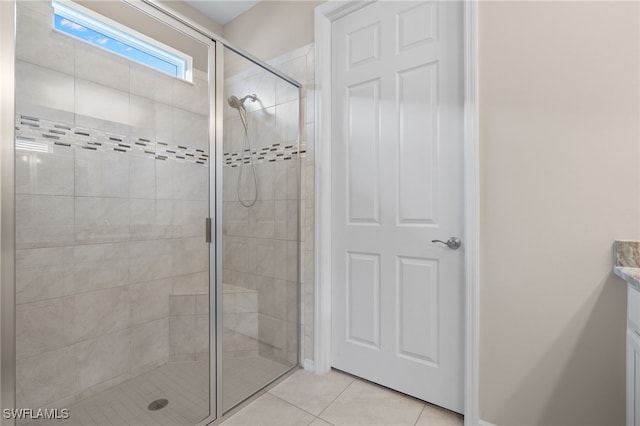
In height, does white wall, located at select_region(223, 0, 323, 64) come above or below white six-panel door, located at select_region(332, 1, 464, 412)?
above

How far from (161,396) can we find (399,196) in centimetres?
163

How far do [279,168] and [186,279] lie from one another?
2.83 ft

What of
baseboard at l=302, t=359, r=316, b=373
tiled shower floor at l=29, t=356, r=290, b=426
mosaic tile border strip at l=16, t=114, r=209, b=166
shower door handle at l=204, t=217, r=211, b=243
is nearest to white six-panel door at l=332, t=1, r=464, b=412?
baseboard at l=302, t=359, r=316, b=373

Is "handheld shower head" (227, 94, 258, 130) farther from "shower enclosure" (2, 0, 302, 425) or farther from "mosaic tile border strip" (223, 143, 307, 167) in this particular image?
"mosaic tile border strip" (223, 143, 307, 167)

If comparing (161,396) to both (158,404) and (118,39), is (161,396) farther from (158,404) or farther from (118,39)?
(118,39)

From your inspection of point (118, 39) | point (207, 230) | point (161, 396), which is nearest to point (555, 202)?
point (207, 230)

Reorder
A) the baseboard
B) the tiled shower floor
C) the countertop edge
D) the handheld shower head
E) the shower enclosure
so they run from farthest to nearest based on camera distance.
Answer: the baseboard < the handheld shower head < the tiled shower floor < the shower enclosure < the countertop edge

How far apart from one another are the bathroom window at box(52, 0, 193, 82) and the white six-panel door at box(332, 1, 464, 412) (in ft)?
3.12

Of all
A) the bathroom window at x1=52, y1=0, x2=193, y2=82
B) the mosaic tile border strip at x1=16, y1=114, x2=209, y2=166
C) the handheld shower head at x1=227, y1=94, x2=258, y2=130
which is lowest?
the mosaic tile border strip at x1=16, y1=114, x2=209, y2=166

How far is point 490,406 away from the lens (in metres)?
1.38

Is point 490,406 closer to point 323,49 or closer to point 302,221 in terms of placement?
point 302,221

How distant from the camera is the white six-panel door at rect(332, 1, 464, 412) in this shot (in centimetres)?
153

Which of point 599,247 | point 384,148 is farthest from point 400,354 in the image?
point 384,148

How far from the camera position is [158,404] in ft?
4.72
